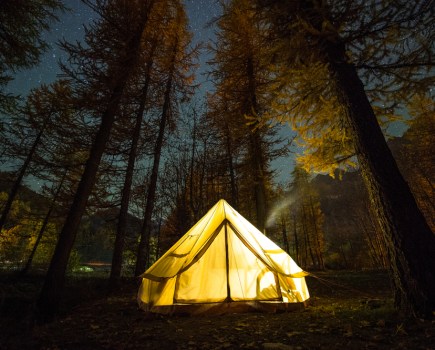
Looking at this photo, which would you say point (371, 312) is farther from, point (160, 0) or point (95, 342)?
point (160, 0)

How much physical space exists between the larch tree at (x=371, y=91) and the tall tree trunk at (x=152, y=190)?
595 cm

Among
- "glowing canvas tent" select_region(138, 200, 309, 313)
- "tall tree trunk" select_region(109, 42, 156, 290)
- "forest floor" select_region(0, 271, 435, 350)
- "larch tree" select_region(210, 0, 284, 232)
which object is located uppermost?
"larch tree" select_region(210, 0, 284, 232)

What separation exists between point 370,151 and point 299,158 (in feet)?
6.65

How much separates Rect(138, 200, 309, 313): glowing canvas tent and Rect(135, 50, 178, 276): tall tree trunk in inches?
146

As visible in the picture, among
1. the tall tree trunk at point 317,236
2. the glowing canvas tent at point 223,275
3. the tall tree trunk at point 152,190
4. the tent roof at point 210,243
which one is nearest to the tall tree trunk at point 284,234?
the tall tree trunk at point 317,236

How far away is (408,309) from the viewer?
3.12 m

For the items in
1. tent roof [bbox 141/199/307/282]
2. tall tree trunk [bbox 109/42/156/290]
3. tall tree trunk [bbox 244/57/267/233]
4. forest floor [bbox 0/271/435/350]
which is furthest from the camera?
tall tree trunk [bbox 244/57/267/233]

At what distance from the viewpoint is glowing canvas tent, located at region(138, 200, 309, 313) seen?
4.39 metres

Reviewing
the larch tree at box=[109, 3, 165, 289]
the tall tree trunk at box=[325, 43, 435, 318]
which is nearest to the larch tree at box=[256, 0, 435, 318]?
the tall tree trunk at box=[325, 43, 435, 318]

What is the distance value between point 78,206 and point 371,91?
6931 millimetres

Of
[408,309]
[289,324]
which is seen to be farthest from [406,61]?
[289,324]

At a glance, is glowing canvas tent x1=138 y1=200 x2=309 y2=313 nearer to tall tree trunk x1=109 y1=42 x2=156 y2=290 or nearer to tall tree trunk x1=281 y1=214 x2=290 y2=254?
tall tree trunk x1=109 y1=42 x2=156 y2=290

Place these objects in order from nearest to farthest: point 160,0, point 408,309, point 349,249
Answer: point 408,309 → point 160,0 → point 349,249

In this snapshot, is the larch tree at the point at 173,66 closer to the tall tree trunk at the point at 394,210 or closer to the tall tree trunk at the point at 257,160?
the tall tree trunk at the point at 257,160
